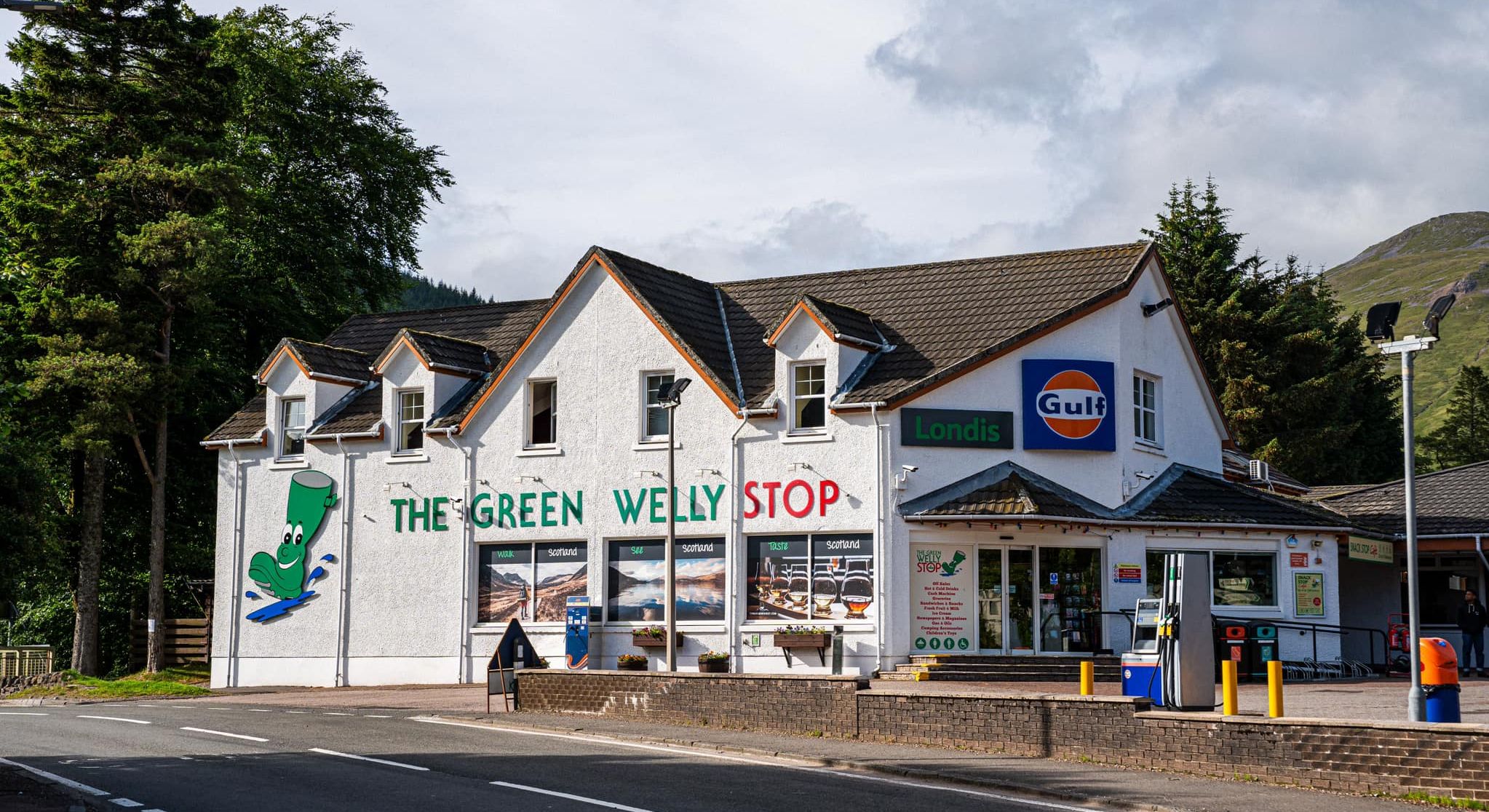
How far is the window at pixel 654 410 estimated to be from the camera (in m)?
30.8

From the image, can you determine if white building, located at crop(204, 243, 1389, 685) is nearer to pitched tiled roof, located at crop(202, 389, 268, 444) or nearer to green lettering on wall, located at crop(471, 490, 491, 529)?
green lettering on wall, located at crop(471, 490, 491, 529)

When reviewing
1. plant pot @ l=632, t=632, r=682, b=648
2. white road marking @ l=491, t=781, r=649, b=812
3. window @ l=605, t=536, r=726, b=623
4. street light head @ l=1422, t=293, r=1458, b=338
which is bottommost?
white road marking @ l=491, t=781, r=649, b=812

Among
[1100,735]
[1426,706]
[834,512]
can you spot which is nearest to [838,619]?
[834,512]

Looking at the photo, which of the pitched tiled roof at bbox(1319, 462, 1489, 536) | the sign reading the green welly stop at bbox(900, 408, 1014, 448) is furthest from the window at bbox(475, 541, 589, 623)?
the pitched tiled roof at bbox(1319, 462, 1489, 536)

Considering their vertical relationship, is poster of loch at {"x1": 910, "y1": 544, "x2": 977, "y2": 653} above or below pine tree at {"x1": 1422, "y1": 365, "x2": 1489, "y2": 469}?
below

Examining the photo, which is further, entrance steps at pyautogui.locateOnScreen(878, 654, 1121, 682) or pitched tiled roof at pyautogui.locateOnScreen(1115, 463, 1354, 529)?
pitched tiled roof at pyautogui.locateOnScreen(1115, 463, 1354, 529)

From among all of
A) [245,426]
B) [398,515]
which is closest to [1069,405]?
[398,515]

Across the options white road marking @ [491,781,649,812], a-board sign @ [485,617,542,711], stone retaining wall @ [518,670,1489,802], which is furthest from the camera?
a-board sign @ [485,617,542,711]

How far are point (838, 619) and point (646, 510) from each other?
185 inches

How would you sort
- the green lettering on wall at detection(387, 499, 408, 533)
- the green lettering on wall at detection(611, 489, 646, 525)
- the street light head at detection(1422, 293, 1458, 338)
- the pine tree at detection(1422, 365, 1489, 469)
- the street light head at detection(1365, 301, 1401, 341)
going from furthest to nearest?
the pine tree at detection(1422, 365, 1489, 469)
the green lettering on wall at detection(387, 499, 408, 533)
the green lettering on wall at detection(611, 489, 646, 525)
the street light head at detection(1422, 293, 1458, 338)
the street light head at detection(1365, 301, 1401, 341)

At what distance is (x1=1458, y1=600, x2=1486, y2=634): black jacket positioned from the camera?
29.0 metres

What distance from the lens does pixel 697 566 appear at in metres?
30.0

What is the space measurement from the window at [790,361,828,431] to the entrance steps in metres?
5.05

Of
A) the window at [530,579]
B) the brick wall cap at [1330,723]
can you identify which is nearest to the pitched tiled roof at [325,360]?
the window at [530,579]
